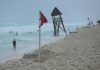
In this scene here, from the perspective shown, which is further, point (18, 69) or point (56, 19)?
point (56, 19)

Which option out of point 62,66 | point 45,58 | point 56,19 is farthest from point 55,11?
point 62,66

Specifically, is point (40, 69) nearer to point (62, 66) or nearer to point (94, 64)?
point (62, 66)

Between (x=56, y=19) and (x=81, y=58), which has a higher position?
(x=56, y=19)

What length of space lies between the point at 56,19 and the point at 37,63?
26.4 metres

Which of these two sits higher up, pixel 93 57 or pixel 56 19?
pixel 56 19

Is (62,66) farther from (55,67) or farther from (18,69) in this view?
(18,69)

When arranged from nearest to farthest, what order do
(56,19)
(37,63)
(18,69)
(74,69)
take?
(74,69)
(18,69)
(37,63)
(56,19)

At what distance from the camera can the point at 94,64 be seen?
34.7 feet

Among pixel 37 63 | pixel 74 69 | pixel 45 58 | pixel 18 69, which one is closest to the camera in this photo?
pixel 74 69

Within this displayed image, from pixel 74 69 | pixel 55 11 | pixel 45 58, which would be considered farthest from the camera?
pixel 55 11

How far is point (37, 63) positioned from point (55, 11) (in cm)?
2309

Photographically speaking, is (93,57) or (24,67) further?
(93,57)

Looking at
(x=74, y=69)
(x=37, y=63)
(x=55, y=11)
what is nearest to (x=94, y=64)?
(x=74, y=69)

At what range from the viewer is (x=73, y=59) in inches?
477
